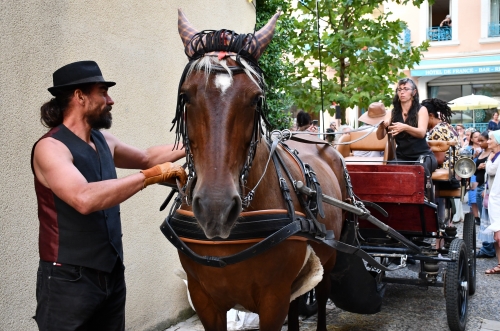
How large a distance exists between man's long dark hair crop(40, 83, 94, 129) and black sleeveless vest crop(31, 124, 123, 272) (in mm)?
73

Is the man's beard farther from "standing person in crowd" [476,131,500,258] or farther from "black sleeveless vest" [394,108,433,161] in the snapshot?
"standing person in crowd" [476,131,500,258]

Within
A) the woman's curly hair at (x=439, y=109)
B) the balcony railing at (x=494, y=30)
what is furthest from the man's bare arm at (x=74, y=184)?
the balcony railing at (x=494, y=30)

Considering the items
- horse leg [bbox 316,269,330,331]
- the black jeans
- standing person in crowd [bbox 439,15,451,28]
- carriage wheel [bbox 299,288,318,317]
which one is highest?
standing person in crowd [bbox 439,15,451,28]

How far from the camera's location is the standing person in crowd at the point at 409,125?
16.8 ft

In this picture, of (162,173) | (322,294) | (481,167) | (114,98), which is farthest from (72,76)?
(481,167)

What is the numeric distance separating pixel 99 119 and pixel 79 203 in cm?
57

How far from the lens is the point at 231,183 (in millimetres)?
2055

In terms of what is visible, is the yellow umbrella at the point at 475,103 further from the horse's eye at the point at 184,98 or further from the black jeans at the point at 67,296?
the black jeans at the point at 67,296

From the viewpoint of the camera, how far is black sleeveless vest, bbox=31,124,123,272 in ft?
7.94

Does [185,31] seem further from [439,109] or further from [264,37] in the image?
[439,109]

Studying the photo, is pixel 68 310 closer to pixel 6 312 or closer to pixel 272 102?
pixel 6 312

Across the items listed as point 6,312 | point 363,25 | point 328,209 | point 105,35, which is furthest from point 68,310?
point 363,25

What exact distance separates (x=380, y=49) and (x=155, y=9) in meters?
5.73

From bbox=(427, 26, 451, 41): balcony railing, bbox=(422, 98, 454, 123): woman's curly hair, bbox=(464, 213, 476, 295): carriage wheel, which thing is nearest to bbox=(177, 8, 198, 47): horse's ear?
bbox=(464, 213, 476, 295): carriage wheel
